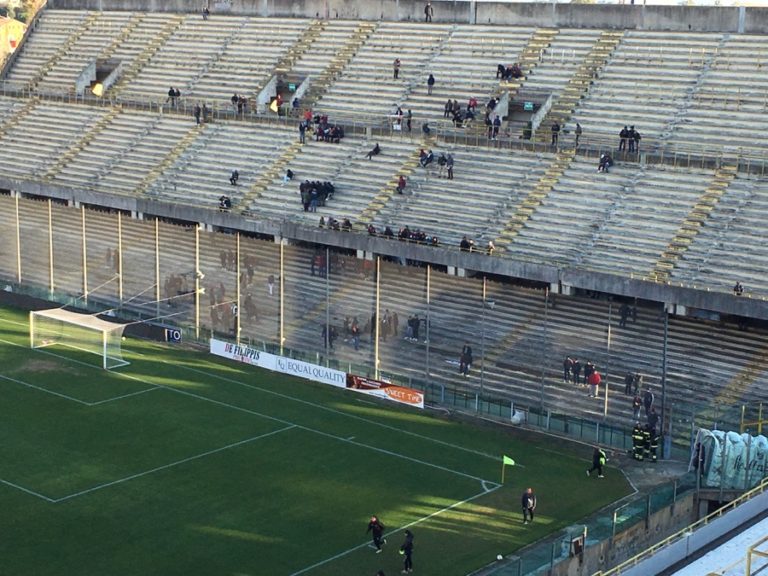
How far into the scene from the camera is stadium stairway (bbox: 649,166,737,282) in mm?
45531

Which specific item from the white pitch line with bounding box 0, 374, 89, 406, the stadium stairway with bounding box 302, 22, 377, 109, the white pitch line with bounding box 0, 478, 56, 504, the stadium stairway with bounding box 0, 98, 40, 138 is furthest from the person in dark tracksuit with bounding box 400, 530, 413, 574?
the stadium stairway with bounding box 0, 98, 40, 138

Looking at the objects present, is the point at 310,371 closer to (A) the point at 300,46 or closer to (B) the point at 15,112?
(A) the point at 300,46

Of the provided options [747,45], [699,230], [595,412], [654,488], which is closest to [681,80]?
[747,45]

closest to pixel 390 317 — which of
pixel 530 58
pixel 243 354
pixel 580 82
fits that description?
pixel 243 354

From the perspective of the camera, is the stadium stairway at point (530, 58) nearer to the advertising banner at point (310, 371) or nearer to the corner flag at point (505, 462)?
the advertising banner at point (310, 371)

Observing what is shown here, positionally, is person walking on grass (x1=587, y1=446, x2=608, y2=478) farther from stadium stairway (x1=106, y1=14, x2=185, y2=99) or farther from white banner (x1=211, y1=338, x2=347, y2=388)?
stadium stairway (x1=106, y1=14, x2=185, y2=99)

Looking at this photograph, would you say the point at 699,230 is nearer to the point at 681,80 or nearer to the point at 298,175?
the point at 681,80

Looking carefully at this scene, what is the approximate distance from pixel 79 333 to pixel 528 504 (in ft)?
80.9

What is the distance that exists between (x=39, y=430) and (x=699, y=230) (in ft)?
78.0

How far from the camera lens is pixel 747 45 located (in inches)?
2142

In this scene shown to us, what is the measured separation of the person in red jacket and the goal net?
18873 mm

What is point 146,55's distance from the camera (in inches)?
2950

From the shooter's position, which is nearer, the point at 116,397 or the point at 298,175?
the point at 116,397

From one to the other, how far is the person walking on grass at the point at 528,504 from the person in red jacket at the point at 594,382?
9538mm
